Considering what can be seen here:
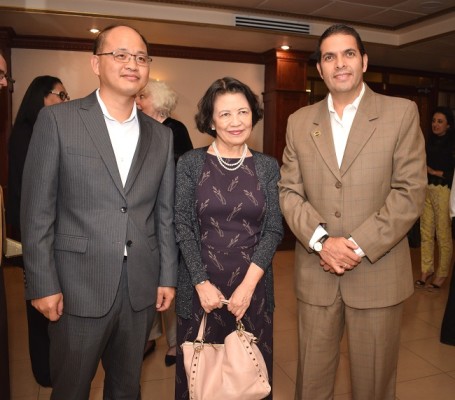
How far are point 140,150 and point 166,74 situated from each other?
513cm

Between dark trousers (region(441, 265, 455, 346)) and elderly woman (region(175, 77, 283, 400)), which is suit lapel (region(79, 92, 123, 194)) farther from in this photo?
dark trousers (region(441, 265, 455, 346))

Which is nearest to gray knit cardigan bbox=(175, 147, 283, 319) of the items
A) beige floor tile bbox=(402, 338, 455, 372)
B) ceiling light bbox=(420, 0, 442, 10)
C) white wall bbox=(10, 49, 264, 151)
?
beige floor tile bbox=(402, 338, 455, 372)

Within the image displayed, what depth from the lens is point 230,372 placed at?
5.74 ft

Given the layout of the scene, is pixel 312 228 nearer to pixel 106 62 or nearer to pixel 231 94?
pixel 231 94

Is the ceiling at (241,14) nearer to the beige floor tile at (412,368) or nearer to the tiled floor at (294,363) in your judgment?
the tiled floor at (294,363)

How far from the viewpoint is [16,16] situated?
16.6 ft

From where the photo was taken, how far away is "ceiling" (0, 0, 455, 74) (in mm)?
4996

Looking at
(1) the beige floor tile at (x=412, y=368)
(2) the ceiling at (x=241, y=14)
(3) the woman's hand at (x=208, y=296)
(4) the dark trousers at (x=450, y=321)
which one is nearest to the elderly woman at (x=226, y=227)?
(3) the woman's hand at (x=208, y=296)

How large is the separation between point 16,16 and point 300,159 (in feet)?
A: 14.9

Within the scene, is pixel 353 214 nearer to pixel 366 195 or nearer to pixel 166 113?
pixel 366 195

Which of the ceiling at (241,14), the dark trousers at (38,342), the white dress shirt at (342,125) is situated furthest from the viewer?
the ceiling at (241,14)

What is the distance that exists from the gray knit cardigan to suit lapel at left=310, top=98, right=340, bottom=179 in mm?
249

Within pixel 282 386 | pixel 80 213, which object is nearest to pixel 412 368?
pixel 282 386

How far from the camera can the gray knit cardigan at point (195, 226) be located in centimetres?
196
